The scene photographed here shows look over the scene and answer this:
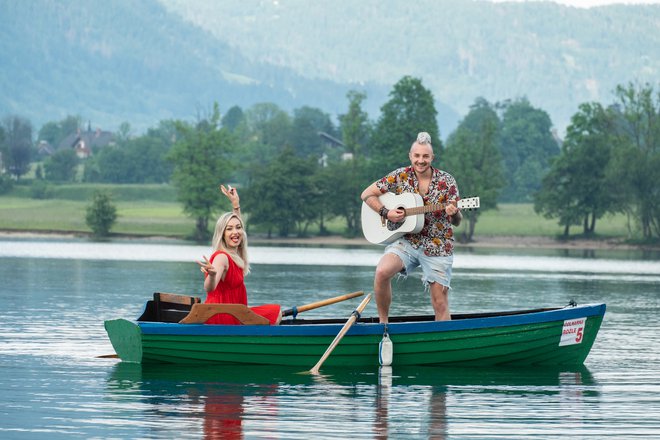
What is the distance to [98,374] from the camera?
1661 cm

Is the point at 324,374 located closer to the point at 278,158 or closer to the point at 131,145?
the point at 278,158

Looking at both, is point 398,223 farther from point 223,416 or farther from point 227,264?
point 223,416

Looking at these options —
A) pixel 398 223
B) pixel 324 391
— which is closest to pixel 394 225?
pixel 398 223

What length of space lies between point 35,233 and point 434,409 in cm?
8653

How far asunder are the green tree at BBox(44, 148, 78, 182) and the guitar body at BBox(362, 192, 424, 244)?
15778 cm

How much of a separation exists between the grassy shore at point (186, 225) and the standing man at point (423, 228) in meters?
82.2

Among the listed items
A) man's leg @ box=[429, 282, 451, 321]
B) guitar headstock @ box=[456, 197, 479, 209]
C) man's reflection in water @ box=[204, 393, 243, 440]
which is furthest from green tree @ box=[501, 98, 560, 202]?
man's reflection in water @ box=[204, 393, 243, 440]

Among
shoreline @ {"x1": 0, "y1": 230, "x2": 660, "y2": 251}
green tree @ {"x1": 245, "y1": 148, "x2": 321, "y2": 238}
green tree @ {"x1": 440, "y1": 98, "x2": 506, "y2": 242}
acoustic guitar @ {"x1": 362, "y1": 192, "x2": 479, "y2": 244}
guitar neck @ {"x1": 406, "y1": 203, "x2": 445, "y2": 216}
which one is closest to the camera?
guitar neck @ {"x1": 406, "y1": 203, "x2": 445, "y2": 216}

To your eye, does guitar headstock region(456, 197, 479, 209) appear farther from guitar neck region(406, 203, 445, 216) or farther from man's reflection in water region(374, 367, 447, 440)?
man's reflection in water region(374, 367, 447, 440)

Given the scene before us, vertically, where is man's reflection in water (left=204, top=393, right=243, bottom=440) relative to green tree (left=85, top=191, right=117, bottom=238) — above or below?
below

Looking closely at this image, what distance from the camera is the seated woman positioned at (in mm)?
15953

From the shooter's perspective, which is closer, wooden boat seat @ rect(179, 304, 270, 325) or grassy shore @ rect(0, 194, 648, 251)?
wooden boat seat @ rect(179, 304, 270, 325)

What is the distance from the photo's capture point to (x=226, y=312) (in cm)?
1645

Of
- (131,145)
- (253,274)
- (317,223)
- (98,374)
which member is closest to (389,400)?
(98,374)
